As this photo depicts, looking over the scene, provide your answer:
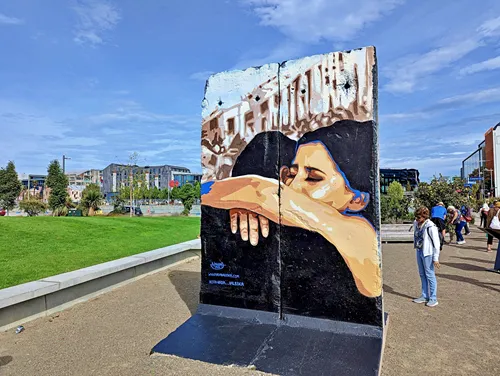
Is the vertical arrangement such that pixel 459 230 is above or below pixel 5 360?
above

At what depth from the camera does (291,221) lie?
4715mm

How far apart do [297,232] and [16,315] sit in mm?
4202

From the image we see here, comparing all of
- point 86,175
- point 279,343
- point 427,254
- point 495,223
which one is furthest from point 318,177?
point 86,175

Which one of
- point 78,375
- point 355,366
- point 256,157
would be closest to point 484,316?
point 355,366

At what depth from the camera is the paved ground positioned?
12.7ft

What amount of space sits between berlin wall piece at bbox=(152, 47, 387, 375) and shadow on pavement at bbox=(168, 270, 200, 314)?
1321 mm

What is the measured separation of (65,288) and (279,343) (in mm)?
3776

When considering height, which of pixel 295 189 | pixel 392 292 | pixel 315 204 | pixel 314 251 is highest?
pixel 295 189

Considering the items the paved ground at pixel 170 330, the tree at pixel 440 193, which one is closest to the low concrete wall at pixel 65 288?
the paved ground at pixel 170 330

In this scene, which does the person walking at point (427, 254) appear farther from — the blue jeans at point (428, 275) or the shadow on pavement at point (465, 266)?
the shadow on pavement at point (465, 266)

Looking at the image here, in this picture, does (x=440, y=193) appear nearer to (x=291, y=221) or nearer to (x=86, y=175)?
(x=291, y=221)

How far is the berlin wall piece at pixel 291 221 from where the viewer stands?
421 centimetres

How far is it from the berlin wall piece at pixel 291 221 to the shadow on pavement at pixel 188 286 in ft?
4.33

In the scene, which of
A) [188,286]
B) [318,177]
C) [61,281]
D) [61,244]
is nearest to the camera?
[318,177]
